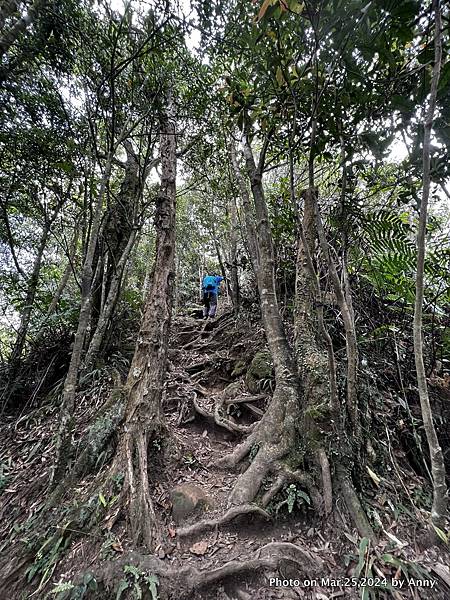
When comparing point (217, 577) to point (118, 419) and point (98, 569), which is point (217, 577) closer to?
point (98, 569)

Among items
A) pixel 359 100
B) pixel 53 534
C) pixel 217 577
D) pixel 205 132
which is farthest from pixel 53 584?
pixel 205 132

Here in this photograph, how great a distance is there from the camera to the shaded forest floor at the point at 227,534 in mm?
2045

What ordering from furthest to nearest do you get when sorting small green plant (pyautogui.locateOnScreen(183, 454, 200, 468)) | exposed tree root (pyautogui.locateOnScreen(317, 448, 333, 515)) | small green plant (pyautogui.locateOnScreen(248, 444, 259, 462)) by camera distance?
1. small green plant (pyautogui.locateOnScreen(183, 454, 200, 468))
2. small green plant (pyautogui.locateOnScreen(248, 444, 259, 462))
3. exposed tree root (pyautogui.locateOnScreen(317, 448, 333, 515))

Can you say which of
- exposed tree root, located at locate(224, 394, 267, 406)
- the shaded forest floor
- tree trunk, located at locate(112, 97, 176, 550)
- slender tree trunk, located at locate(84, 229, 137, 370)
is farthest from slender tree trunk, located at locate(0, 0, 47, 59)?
exposed tree root, located at locate(224, 394, 267, 406)

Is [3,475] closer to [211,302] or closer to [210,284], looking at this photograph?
[211,302]

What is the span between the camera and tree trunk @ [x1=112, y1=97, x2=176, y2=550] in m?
2.52

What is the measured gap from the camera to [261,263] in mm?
3838

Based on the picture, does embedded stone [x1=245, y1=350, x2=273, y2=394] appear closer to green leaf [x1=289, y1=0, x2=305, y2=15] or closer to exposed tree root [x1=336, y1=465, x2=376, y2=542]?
exposed tree root [x1=336, y1=465, x2=376, y2=542]

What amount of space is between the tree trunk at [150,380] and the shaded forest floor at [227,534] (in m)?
0.17

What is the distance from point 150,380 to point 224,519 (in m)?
1.58

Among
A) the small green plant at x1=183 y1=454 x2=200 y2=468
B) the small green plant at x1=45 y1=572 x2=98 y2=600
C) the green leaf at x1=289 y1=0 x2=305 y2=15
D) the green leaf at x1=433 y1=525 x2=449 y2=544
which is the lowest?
the small green plant at x1=45 y1=572 x2=98 y2=600

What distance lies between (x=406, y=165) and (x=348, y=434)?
2811 mm

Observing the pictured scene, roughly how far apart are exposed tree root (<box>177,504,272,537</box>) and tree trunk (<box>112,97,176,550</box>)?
0.28 metres

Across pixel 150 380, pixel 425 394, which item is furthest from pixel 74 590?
pixel 425 394
